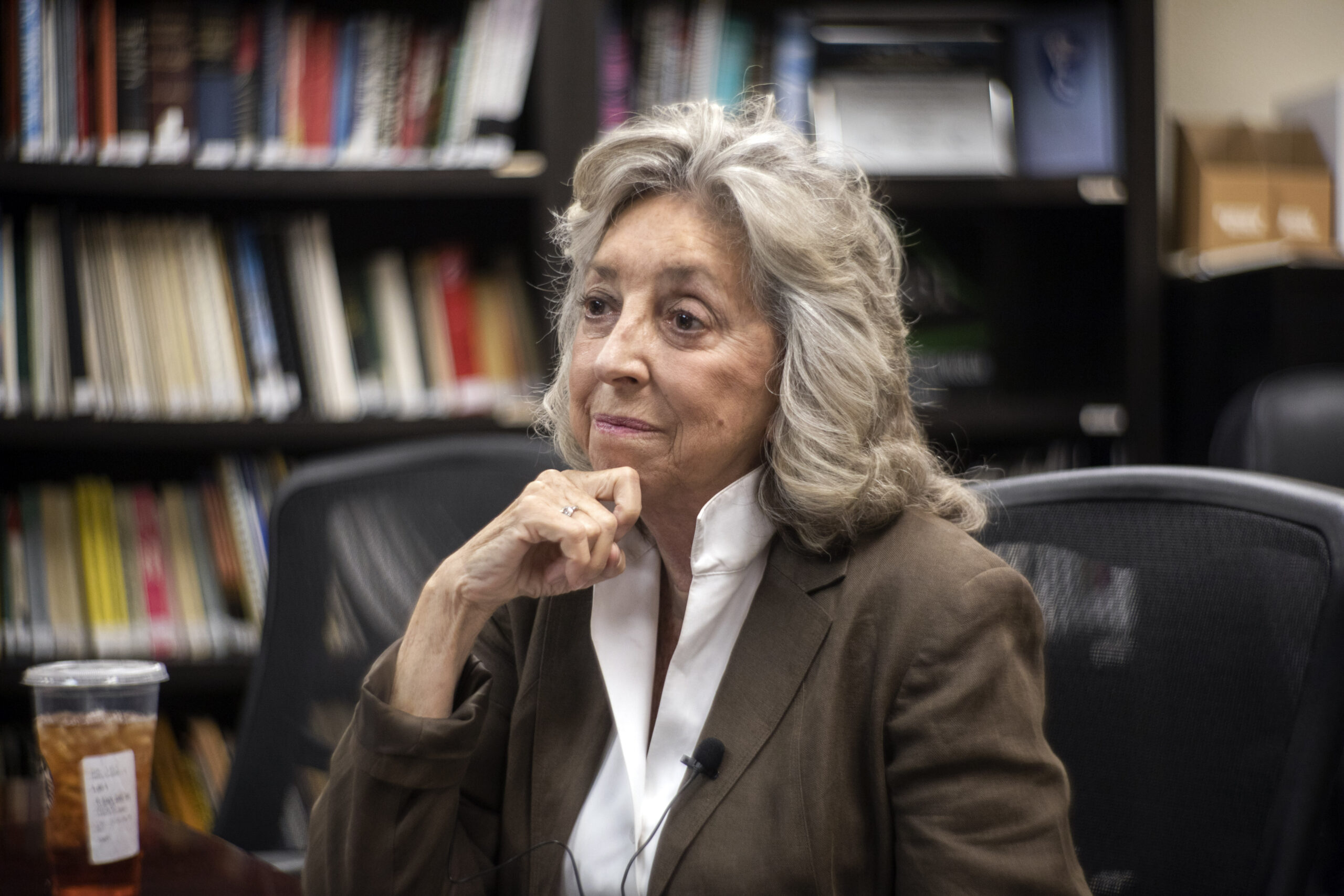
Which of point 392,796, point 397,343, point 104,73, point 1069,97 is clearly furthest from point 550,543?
point 1069,97

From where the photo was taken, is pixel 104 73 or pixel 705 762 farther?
pixel 104 73

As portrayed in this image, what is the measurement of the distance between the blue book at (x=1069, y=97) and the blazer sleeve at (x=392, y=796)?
1.87 meters

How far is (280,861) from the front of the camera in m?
1.36

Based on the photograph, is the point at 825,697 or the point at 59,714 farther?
the point at 825,697

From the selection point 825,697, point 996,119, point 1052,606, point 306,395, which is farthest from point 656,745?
point 996,119

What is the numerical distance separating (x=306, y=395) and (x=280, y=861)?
1196 mm

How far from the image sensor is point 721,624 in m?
1.24

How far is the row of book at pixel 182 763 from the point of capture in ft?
7.76

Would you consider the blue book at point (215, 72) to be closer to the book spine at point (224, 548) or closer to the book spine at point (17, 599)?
the book spine at point (224, 548)

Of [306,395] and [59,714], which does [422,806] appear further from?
[306,395]

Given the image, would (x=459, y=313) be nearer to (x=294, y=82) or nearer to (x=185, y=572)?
(x=294, y=82)

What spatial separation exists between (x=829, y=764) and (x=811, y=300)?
0.47 metres

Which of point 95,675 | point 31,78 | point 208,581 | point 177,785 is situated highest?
point 31,78

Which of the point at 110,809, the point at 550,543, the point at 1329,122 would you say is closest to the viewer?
the point at 110,809
